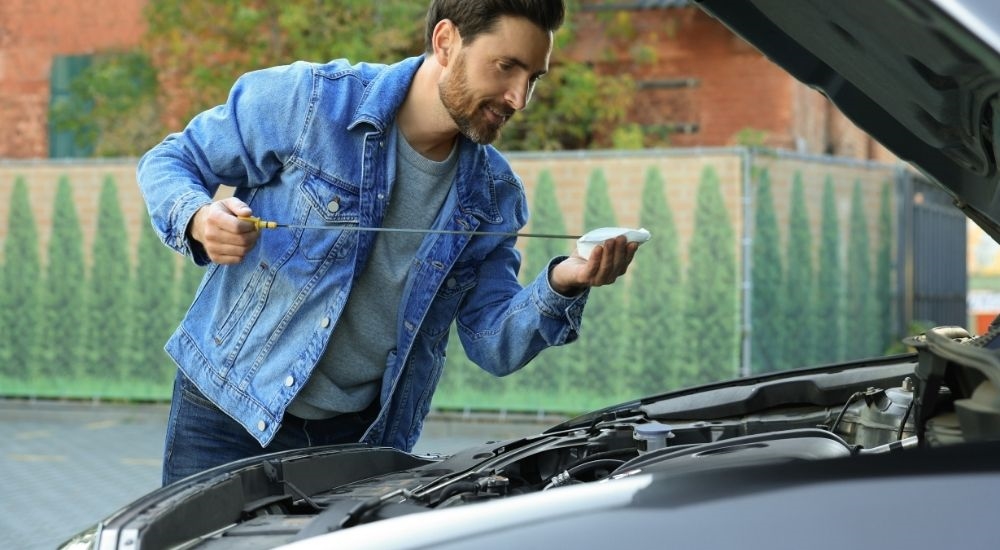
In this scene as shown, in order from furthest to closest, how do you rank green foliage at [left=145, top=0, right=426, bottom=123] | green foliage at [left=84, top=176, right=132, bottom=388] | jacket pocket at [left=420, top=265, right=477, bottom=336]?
green foliage at [left=145, top=0, right=426, bottom=123] < green foliage at [left=84, top=176, right=132, bottom=388] < jacket pocket at [left=420, top=265, right=477, bottom=336]

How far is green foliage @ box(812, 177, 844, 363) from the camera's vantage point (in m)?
10.3

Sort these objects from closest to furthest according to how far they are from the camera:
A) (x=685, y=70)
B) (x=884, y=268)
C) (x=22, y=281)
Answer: (x=884, y=268) → (x=22, y=281) → (x=685, y=70)

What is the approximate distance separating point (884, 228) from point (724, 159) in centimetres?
185

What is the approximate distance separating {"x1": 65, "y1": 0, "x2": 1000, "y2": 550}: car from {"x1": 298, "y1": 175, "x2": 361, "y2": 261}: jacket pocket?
0.49 meters

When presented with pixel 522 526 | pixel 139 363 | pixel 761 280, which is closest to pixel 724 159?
pixel 761 280

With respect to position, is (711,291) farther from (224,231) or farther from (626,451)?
(224,231)

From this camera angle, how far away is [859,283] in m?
10.6

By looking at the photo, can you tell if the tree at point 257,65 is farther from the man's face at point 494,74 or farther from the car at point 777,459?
the car at point 777,459

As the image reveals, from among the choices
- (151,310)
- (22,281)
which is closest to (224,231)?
(151,310)

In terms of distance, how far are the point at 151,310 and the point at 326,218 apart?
321 inches

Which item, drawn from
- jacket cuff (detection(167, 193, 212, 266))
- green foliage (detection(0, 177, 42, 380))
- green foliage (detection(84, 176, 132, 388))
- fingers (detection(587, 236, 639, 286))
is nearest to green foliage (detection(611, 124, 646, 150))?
green foliage (detection(84, 176, 132, 388))

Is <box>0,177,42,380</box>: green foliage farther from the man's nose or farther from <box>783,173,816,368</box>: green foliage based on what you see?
the man's nose

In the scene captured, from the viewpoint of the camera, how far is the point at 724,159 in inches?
385

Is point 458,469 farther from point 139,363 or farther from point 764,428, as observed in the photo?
point 139,363
